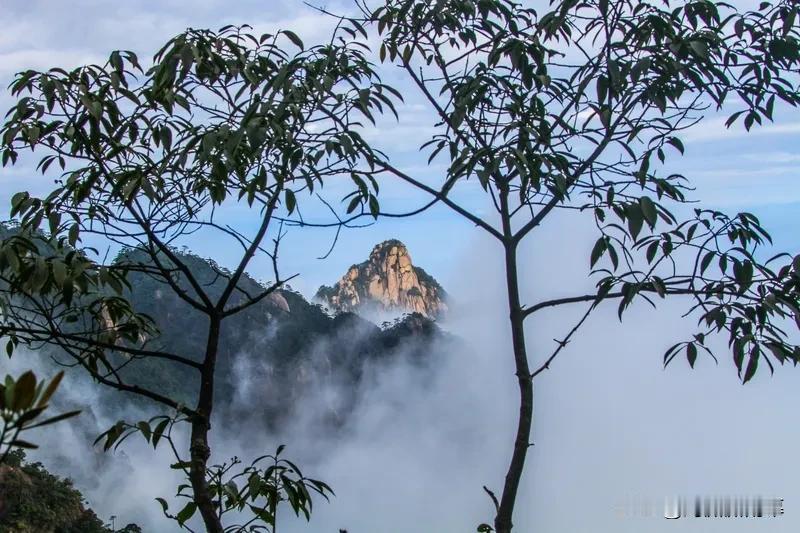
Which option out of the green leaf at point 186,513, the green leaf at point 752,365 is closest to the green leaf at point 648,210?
the green leaf at point 752,365

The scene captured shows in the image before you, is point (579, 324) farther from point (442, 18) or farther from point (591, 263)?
point (442, 18)

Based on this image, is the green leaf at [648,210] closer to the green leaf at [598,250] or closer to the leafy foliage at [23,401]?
the green leaf at [598,250]

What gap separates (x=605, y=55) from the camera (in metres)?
2.09

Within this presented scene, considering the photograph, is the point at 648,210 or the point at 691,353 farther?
the point at 691,353

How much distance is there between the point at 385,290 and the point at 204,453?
49.2 ft

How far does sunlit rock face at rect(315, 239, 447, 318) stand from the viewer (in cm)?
1577

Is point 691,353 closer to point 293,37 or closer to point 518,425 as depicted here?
point 518,425

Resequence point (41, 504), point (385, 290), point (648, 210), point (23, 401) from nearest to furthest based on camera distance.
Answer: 1. point (23, 401)
2. point (648, 210)
3. point (41, 504)
4. point (385, 290)

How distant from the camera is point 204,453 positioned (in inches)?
76.2

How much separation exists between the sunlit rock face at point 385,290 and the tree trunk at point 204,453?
12.9 m

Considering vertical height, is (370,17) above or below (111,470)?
below

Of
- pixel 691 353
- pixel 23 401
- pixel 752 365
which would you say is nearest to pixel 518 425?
pixel 691 353

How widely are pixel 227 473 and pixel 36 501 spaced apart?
17.9 ft

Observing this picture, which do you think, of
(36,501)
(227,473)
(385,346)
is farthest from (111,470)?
(227,473)
